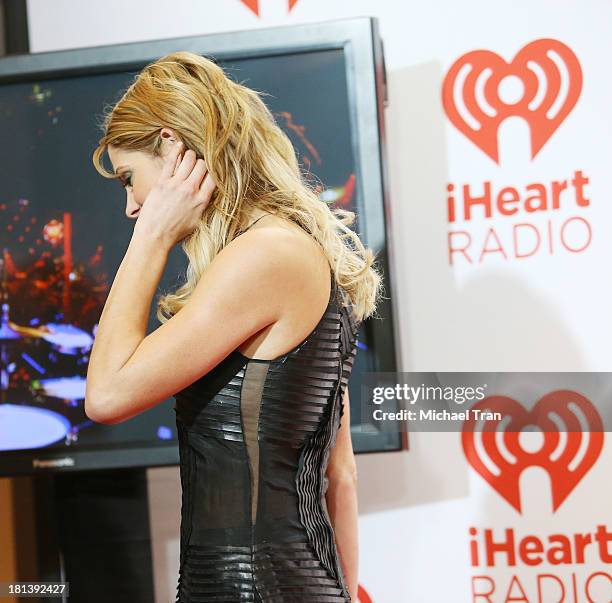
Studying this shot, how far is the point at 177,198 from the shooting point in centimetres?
128

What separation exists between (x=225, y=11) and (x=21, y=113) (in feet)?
2.04

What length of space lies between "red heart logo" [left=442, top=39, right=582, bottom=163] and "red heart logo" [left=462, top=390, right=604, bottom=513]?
642 millimetres

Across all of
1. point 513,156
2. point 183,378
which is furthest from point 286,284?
point 513,156

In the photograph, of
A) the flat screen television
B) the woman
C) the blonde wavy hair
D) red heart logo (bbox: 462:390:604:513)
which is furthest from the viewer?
red heart logo (bbox: 462:390:604:513)

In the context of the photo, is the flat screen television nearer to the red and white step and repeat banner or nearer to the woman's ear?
the red and white step and repeat banner

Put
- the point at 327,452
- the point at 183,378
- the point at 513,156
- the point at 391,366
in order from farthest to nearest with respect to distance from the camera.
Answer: the point at 513,156 < the point at 391,366 < the point at 327,452 < the point at 183,378

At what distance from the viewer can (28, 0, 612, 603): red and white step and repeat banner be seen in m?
2.24

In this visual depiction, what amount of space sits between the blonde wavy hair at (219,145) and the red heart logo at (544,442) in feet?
3.59

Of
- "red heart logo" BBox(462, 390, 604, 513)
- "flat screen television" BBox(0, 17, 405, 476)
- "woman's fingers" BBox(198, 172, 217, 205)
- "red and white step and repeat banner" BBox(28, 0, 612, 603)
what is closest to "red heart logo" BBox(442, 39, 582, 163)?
"red and white step and repeat banner" BBox(28, 0, 612, 603)

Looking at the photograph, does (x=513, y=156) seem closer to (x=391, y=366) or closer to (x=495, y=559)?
(x=391, y=366)

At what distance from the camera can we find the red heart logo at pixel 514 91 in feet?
7.35

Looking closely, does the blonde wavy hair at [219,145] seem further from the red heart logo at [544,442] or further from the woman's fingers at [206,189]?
the red heart logo at [544,442]

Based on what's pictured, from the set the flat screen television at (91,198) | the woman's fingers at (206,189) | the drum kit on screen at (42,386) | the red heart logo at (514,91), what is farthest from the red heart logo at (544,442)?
the woman's fingers at (206,189)

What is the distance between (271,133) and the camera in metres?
1.32
